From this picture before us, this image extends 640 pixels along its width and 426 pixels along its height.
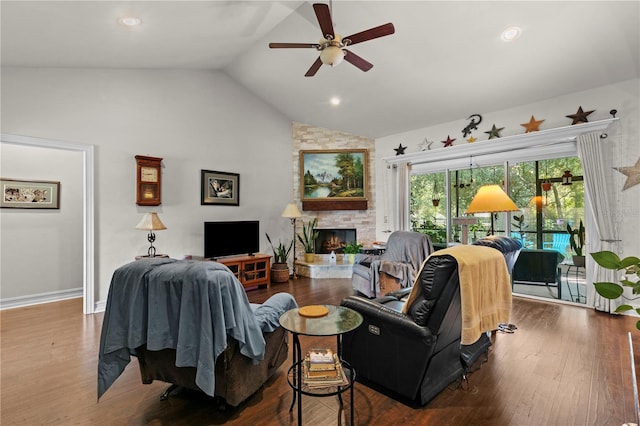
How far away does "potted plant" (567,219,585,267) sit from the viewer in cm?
441

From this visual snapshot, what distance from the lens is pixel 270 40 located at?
14.5 ft

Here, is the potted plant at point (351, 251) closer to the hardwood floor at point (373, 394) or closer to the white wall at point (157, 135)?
the white wall at point (157, 135)

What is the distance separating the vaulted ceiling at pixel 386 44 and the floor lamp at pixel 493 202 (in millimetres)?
1749

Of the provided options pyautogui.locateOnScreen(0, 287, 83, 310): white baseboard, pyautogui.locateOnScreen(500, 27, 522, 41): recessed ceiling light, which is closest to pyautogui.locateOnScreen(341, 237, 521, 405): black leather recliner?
pyautogui.locateOnScreen(500, 27, 522, 41): recessed ceiling light

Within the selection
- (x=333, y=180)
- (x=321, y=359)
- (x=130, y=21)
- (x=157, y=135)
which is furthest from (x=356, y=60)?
(x=333, y=180)

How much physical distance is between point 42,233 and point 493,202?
6.19 meters

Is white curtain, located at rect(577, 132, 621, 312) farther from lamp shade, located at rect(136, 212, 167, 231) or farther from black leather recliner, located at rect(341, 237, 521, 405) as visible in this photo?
A: lamp shade, located at rect(136, 212, 167, 231)

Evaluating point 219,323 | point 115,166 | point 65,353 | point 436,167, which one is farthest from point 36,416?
point 436,167

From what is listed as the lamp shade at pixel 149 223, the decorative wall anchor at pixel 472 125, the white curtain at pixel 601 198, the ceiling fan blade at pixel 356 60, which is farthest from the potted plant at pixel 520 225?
the lamp shade at pixel 149 223

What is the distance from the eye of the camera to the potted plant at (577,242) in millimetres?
4406

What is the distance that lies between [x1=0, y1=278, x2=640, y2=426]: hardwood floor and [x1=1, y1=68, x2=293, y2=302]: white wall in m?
1.75

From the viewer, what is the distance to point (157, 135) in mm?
4785

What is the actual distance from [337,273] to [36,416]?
15.4 feet

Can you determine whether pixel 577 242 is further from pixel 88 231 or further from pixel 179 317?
pixel 88 231
